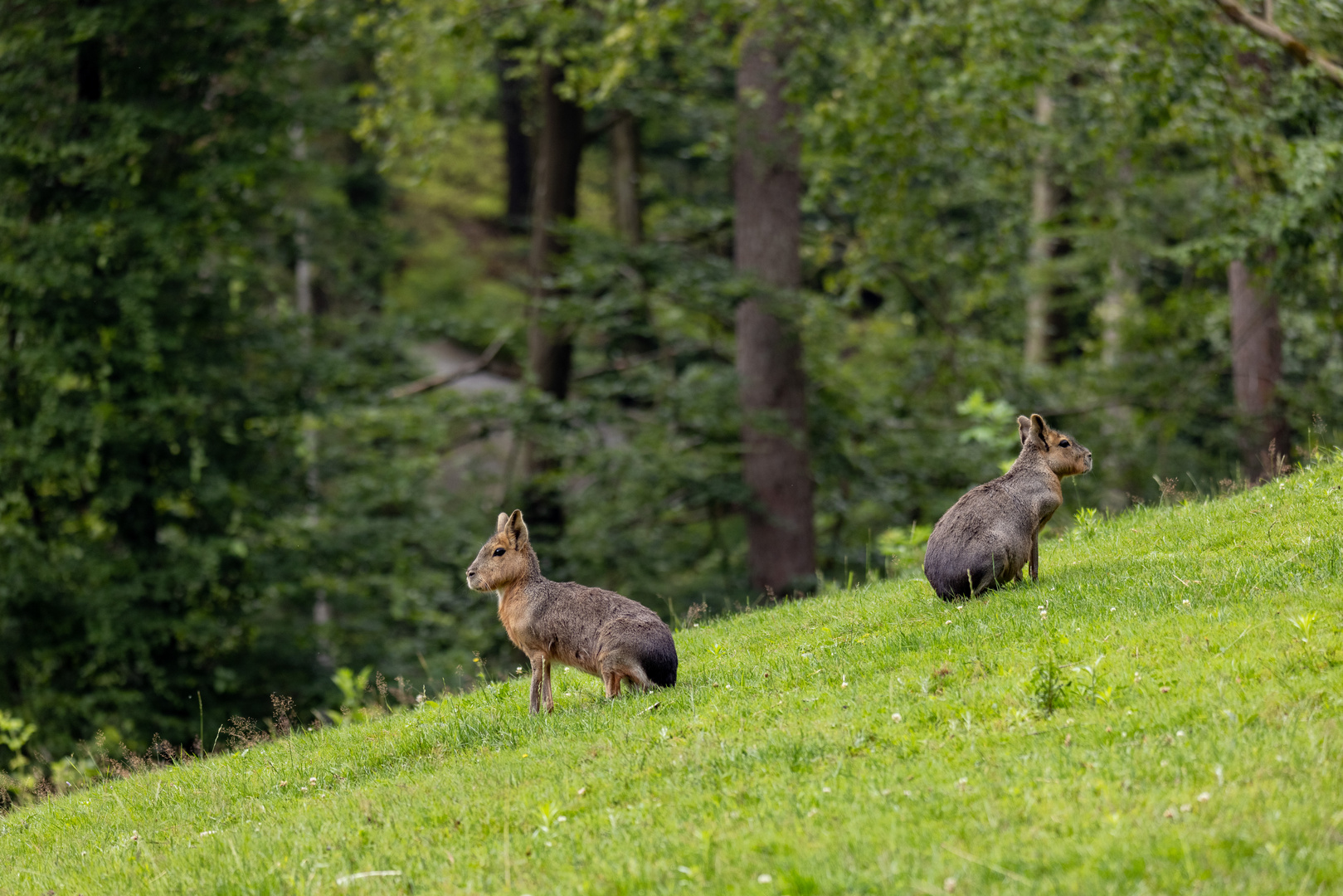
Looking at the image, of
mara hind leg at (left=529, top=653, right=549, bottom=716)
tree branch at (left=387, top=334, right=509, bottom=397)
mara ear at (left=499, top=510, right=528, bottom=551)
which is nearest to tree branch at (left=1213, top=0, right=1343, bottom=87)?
mara ear at (left=499, top=510, right=528, bottom=551)

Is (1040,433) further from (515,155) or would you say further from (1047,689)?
(515,155)

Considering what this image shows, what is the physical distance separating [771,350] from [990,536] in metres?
11.6

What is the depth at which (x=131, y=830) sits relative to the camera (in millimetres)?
7844

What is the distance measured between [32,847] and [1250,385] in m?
18.4

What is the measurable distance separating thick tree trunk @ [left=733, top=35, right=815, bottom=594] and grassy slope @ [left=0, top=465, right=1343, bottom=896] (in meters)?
10.5

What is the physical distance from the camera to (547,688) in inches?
Result: 344

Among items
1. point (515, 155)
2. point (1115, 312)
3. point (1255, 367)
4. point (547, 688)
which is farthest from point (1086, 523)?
point (515, 155)

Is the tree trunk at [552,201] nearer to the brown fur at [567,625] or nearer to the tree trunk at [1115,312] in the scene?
the tree trunk at [1115,312]

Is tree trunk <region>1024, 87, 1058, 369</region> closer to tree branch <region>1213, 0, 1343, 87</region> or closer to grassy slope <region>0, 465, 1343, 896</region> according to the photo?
tree branch <region>1213, 0, 1343, 87</region>

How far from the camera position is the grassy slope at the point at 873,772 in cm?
513

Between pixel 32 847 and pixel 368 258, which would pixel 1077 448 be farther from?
pixel 368 258

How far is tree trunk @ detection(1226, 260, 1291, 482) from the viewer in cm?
1973

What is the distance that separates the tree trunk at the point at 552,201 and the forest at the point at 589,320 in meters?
0.08

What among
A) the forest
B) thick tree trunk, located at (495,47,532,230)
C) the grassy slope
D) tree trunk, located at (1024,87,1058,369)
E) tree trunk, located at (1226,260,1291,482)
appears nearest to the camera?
the grassy slope
